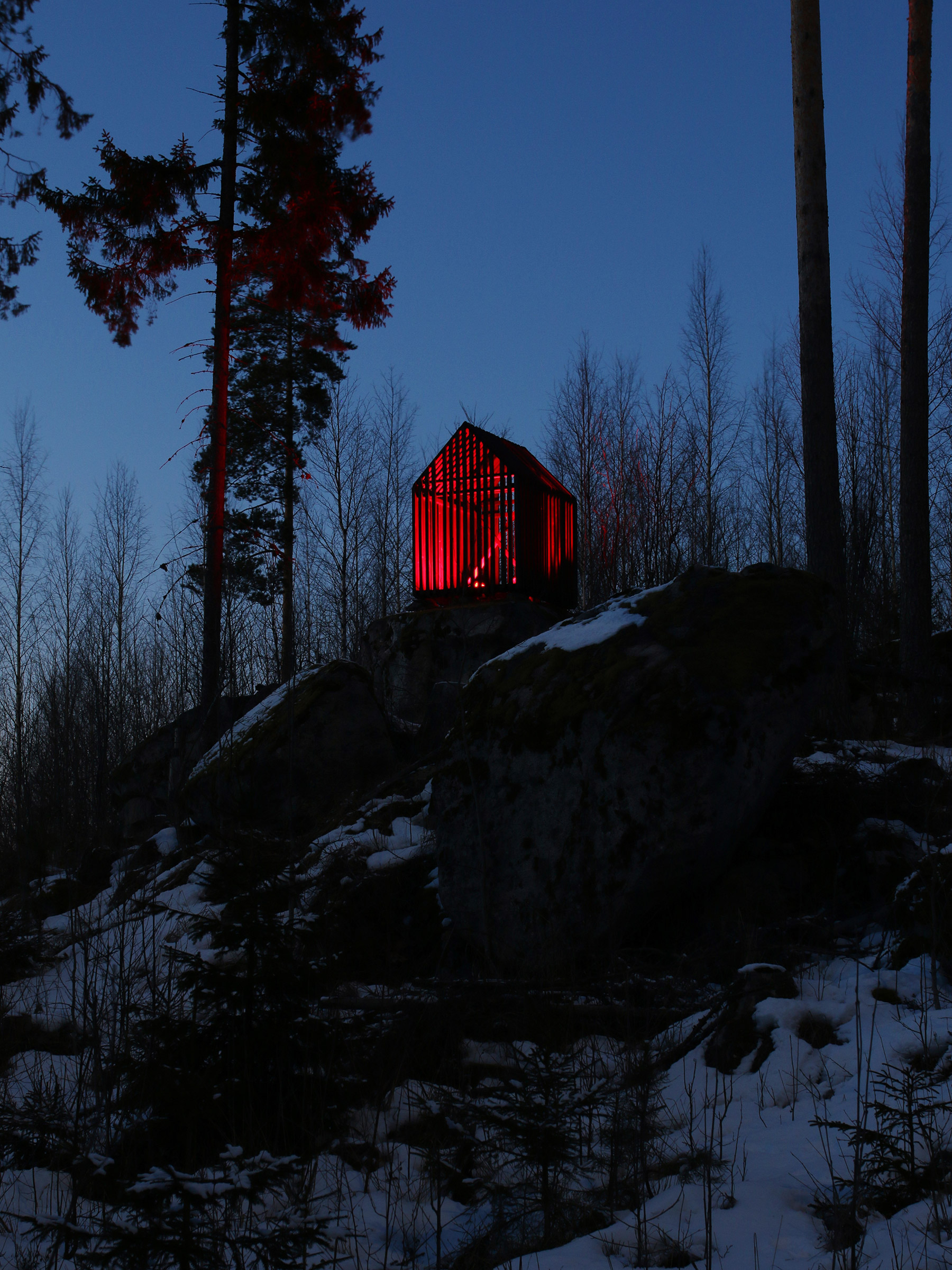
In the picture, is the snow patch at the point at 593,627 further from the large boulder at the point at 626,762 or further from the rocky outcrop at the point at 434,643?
the rocky outcrop at the point at 434,643

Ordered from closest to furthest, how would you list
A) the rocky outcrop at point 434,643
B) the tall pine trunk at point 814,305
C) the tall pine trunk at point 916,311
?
the tall pine trunk at point 814,305
the tall pine trunk at point 916,311
the rocky outcrop at point 434,643

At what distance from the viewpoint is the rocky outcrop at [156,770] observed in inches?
415

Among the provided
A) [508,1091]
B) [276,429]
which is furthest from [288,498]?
[508,1091]

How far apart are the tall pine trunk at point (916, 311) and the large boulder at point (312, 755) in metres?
5.71

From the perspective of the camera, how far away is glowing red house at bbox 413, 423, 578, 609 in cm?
1025

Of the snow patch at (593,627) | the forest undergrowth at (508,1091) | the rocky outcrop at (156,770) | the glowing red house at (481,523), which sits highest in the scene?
the glowing red house at (481,523)

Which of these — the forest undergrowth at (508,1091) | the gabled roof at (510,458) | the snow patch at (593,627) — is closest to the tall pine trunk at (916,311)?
the gabled roof at (510,458)

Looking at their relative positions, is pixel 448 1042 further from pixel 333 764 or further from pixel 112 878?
pixel 112 878

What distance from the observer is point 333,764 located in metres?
→ 8.00

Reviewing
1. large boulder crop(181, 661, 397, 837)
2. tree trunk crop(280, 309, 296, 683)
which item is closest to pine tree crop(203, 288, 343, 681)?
tree trunk crop(280, 309, 296, 683)

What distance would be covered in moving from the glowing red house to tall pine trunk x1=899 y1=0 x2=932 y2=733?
12.9 feet

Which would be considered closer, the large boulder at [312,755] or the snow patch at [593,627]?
the snow patch at [593,627]

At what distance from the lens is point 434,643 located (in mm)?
10484

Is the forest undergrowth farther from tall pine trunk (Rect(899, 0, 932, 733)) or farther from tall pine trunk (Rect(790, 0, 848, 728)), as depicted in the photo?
tall pine trunk (Rect(899, 0, 932, 733))
